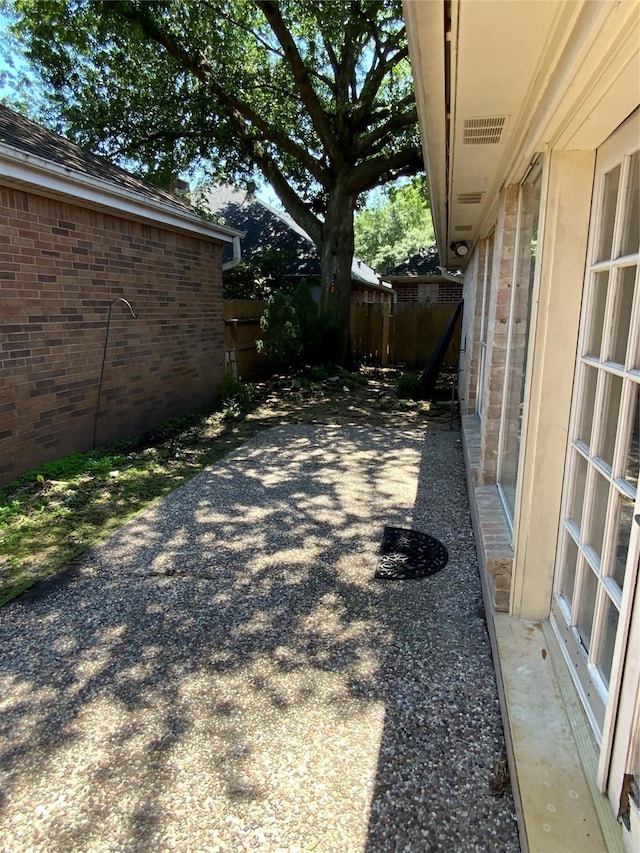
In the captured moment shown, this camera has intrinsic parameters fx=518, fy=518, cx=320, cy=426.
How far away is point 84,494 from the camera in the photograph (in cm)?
489

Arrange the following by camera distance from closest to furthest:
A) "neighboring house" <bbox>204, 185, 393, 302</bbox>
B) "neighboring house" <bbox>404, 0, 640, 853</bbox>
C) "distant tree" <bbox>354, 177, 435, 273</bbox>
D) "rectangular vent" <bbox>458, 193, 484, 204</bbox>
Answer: "neighboring house" <bbox>404, 0, 640, 853</bbox>
"rectangular vent" <bbox>458, 193, 484, 204</bbox>
"neighboring house" <bbox>204, 185, 393, 302</bbox>
"distant tree" <bbox>354, 177, 435, 273</bbox>

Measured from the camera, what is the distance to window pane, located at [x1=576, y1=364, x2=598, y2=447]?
2.11 metres

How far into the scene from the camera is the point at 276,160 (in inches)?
559

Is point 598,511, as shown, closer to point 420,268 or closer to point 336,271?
point 336,271

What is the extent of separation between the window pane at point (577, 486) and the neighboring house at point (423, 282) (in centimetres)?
1816

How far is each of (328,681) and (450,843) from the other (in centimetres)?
88

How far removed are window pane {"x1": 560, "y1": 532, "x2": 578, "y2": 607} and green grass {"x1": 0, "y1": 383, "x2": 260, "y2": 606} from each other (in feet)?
10.3

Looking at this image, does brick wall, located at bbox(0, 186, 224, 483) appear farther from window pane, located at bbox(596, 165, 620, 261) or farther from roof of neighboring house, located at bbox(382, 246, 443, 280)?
roof of neighboring house, located at bbox(382, 246, 443, 280)

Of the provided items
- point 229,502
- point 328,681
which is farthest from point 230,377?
point 328,681

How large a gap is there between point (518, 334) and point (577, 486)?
4.88 feet

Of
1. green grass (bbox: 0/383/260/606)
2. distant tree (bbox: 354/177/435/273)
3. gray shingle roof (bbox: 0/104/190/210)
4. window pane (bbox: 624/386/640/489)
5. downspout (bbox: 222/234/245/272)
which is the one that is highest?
distant tree (bbox: 354/177/435/273)

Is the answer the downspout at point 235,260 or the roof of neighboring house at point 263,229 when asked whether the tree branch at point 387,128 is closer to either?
the roof of neighboring house at point 263,229

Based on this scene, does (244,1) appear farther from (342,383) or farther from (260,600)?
(260,600)

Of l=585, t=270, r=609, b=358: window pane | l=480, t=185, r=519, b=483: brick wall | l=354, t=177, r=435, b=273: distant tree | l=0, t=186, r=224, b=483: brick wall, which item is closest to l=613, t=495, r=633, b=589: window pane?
l=585, t=270, r=609, b=358: window pane
